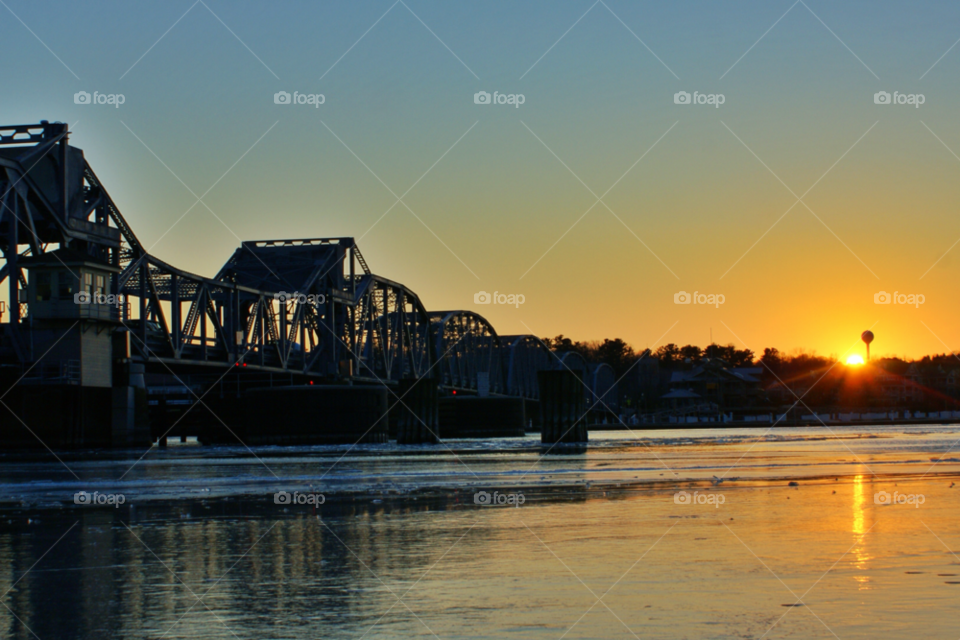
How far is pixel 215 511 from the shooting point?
20.2 metres

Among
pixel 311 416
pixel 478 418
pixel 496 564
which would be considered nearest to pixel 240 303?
pixel 311 416

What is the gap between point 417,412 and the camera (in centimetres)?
8662

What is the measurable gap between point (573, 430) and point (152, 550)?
194 ft

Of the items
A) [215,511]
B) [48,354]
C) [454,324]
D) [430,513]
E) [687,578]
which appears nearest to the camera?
[687,578]

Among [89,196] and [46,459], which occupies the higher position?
[89,196]

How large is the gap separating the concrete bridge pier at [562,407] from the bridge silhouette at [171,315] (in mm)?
1048

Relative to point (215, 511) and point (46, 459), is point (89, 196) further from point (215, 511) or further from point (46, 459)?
point (215, 511)

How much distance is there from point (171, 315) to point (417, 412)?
64.9 feet

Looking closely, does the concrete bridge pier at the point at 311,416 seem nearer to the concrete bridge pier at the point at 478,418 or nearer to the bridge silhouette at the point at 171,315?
the bridge silhouette at the point at 171,315

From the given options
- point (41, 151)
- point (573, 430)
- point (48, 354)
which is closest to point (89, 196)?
point (41, 151)

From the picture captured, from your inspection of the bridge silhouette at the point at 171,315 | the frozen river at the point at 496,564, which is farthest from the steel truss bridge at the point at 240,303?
the frozen river at the point at 496,564

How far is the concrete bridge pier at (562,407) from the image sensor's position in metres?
71.8

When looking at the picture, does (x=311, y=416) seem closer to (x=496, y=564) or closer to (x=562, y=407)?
(x=562, y=407)

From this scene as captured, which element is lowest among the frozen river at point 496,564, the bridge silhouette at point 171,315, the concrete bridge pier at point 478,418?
the frozen river at point 496,564
